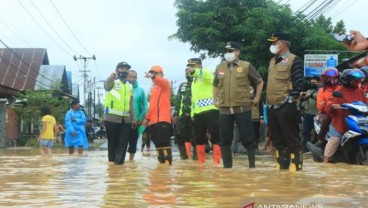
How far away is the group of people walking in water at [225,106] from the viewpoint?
6742mm

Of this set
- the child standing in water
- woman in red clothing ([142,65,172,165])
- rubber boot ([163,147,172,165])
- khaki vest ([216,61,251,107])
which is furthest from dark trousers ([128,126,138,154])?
the child standing in water

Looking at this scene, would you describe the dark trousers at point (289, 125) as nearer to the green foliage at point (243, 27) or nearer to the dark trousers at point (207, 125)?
the dark trousers at point (207, 125)

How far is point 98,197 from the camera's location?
418cm

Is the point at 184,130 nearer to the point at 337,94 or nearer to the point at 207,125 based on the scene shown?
the point at 207,125

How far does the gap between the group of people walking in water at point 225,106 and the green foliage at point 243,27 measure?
1197 centimetres

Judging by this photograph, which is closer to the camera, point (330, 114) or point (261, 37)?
point (330, 114)

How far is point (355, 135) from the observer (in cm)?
806

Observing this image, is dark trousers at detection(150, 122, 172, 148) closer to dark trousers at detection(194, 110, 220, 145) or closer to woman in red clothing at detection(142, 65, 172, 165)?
woman in red clothing at detection(142, 65, 172, 165)

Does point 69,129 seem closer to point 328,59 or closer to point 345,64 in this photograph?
point 345,64

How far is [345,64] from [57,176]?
13978mm

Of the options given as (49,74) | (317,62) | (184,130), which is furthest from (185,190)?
(49,74)

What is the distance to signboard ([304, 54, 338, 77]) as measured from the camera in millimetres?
26245

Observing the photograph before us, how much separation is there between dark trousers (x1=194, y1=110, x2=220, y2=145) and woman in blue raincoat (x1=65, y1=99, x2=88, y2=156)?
5.83 meters

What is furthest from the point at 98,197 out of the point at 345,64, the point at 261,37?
the point at 261,37
